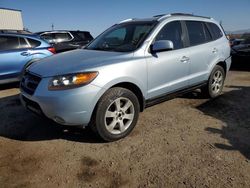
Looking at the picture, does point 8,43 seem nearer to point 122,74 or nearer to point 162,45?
point 122,74

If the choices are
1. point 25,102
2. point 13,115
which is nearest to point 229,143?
point 25,102

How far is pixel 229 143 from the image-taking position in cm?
348

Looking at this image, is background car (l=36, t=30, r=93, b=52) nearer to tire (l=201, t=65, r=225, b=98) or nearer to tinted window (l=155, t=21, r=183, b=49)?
tire (l=201, t=65, r=225, b=98)

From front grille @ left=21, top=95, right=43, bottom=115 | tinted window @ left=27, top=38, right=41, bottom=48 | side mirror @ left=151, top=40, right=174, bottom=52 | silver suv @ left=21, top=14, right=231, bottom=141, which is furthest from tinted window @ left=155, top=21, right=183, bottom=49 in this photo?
tinted window @ left=27, top=38, right=41, bottom=48

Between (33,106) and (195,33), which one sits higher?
(195,33)

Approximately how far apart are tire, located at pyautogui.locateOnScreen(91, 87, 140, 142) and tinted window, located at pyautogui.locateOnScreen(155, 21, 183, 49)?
121 centimetres

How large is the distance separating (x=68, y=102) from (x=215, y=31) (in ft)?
12.5

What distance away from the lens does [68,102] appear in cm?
312

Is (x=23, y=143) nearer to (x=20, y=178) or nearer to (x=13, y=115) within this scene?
(x=20, y=178)

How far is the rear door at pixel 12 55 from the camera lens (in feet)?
A: 21.4

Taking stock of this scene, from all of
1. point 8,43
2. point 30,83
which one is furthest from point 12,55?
point 30,83

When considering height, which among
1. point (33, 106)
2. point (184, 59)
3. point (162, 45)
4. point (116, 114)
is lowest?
point (116, 114)

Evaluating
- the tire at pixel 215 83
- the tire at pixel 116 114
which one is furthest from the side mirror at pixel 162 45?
the tire at pixel 215 83

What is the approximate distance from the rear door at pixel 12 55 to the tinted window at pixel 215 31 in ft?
15.5
